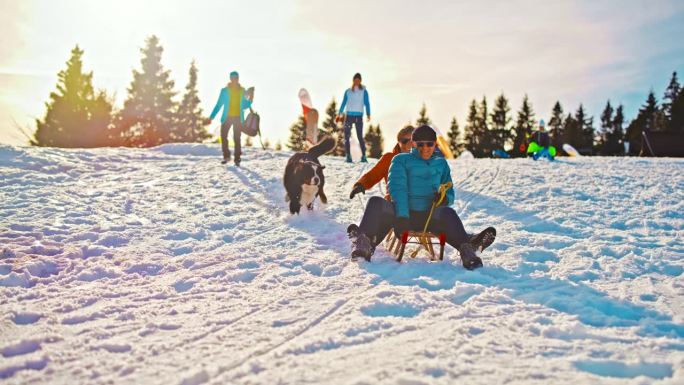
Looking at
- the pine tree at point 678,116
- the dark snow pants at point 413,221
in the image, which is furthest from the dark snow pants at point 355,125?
the pine tree at point 678,116

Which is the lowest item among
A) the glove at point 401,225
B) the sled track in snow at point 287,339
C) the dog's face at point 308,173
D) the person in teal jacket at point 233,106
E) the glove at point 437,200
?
the sled track in snow at point 287,339

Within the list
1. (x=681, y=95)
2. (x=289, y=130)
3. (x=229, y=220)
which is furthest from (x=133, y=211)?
(x=681, y=95)

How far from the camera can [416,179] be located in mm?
5062

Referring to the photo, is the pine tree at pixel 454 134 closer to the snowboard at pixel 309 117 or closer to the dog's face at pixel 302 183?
the snowboard at pixel 309 117


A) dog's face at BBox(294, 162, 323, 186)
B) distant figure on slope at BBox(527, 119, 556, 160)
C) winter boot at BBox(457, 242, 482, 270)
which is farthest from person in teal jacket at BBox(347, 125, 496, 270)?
distant figure on slope at BBox(527, 119, 556, 160)

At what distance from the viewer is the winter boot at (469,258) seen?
457 centimetres

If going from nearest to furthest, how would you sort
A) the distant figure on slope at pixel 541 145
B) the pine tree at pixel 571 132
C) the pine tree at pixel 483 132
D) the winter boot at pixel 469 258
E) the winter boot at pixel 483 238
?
the winter boot at pixel 469 258 → the winter boot at pixel 483 238 → the distant figure on slope at pixel 541 145 → the pine tree at pixel 483 132 → the pine tree at pixel 571 132

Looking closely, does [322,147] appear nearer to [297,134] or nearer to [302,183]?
[302,183]

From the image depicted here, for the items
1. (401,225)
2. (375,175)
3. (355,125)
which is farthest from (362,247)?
(355,125)

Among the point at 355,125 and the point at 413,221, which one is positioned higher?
the point at 355,125

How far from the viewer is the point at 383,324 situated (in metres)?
3.16

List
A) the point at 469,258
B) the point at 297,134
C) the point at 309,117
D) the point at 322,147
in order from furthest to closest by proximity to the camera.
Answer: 1. the point at 297,134
2. the point at 309,117
3. the point at 322,147
4. the point at 469,258

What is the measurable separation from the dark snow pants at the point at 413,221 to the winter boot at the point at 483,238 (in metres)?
0.11

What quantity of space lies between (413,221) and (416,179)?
16.8 inches
